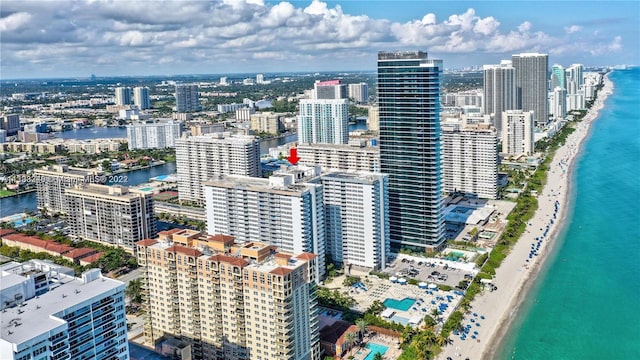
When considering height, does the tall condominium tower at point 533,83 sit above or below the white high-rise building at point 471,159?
above

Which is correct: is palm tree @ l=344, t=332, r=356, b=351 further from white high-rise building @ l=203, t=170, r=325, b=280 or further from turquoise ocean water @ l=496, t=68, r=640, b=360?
white high-rise building @ l=203, t=170, r=325, b=280

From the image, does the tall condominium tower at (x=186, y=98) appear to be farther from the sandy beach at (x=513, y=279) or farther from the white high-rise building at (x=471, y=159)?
the sandy beach at (x=513, y=279)

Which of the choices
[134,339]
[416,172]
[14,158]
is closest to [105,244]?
[134,339]

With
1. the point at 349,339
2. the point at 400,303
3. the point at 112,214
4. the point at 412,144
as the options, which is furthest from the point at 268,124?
the point at 349,339

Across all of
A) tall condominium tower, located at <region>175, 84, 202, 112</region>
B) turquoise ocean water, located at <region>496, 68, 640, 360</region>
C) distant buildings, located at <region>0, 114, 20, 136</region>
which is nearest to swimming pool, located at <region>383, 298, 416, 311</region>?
turquoise ocean water, located at <region>496, 68, 640, 360</region>

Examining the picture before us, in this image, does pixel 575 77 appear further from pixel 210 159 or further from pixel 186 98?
pixel 210 159

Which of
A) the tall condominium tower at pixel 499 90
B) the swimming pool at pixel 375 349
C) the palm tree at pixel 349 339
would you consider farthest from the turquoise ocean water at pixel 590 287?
the tall condominium tower at pixel 499 90
